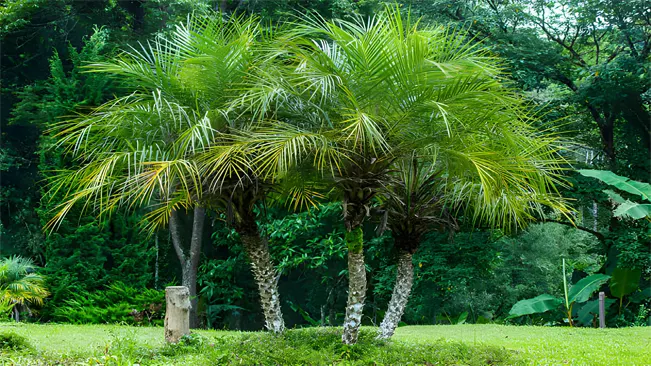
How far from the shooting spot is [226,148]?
6926mm

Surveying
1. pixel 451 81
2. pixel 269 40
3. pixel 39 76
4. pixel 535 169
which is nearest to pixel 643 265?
pixel 535 169

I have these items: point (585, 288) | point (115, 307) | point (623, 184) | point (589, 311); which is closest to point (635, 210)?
point (623, 184)

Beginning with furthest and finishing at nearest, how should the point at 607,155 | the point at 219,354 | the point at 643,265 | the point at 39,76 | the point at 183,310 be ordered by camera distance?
1. the point at 39,76
2. the point at 607,155
3. the point at 643,265
4. the point at 183,310
5. the point at 219,354

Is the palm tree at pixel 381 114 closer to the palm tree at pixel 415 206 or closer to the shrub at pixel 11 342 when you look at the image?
the palm tree at pixel 415 206

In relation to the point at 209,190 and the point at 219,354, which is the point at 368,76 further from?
the point at 219,354

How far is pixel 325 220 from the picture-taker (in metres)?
15.3

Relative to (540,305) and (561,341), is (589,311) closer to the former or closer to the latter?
(540,305)

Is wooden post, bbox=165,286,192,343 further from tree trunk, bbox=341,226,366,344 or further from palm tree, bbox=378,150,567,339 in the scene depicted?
palm tree, bbox=378,150,567,339

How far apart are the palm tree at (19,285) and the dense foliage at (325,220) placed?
218 mm

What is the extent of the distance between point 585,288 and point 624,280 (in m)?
1.04

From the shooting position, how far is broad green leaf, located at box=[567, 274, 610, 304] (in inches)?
537

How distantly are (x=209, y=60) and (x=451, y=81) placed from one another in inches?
112

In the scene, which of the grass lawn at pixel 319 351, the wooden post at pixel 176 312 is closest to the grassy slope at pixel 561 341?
the grass lawn at pixel 319 351

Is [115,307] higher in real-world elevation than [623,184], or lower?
lower
